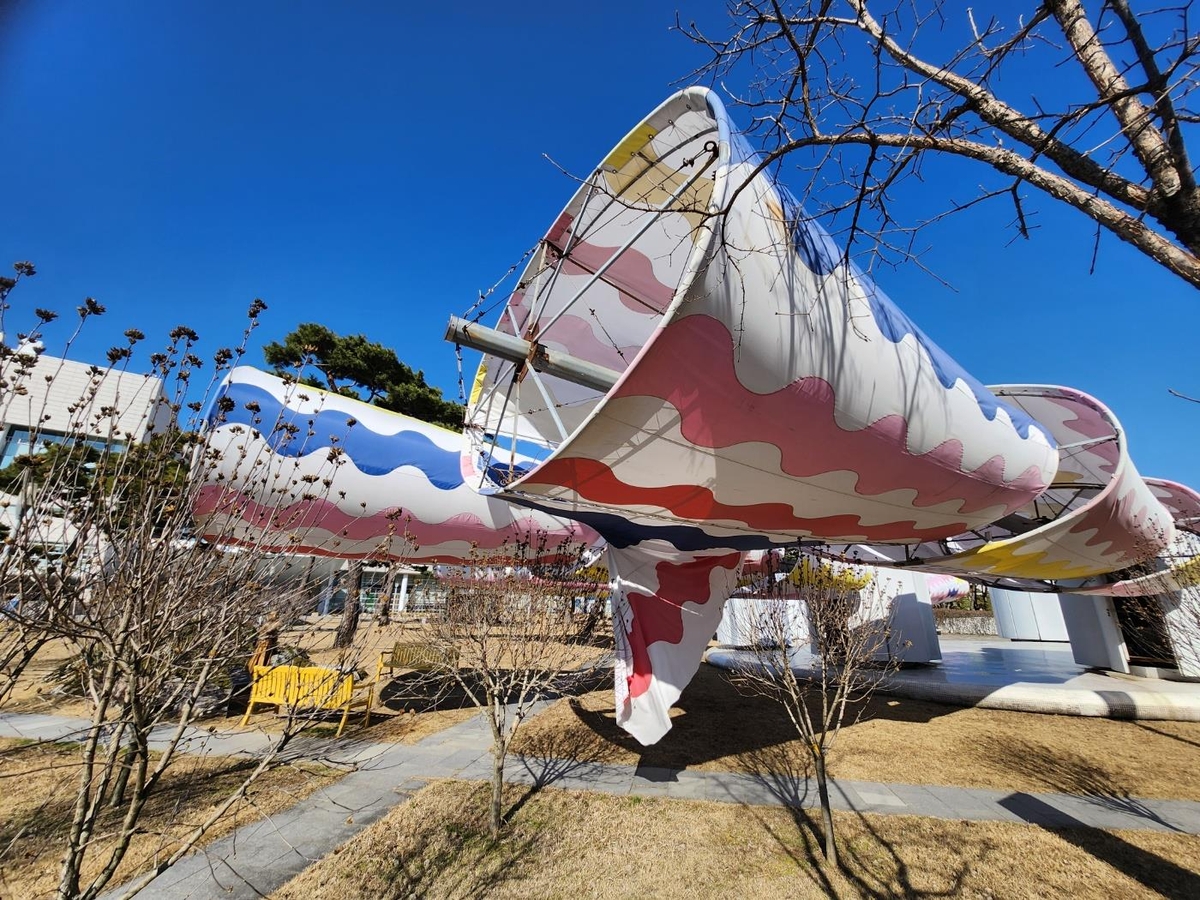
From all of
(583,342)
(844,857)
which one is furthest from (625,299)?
(844,857)

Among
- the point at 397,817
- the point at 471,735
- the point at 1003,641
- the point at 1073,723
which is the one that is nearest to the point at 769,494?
the point at 397,817

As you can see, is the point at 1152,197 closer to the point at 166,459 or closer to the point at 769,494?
the point at 769,494

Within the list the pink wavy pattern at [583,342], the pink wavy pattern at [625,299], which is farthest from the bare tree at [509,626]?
the pink wavy pattern at [625,299]

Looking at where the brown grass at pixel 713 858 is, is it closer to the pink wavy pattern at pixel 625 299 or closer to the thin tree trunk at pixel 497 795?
the thin tree trunk at pixel 497 795

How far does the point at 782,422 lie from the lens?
349 cm

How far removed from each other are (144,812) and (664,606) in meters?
5.68

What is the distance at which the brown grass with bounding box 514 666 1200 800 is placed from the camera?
6.67 m

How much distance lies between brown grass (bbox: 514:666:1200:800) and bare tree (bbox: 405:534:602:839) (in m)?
2.06

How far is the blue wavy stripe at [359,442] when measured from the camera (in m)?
5.87

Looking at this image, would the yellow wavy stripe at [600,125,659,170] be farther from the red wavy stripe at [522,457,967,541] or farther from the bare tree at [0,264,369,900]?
the bare tree at [0,264,369,900]

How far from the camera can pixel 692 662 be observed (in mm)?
6293

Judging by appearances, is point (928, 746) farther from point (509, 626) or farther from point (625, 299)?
point (625, 299)

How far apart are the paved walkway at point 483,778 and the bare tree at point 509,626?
1112 millimetres

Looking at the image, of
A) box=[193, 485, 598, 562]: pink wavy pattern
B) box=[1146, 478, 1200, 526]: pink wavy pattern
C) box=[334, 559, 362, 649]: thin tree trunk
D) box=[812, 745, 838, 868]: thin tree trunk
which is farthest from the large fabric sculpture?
box=[1146, 478, 1200, 526]: pink wavy pattern
